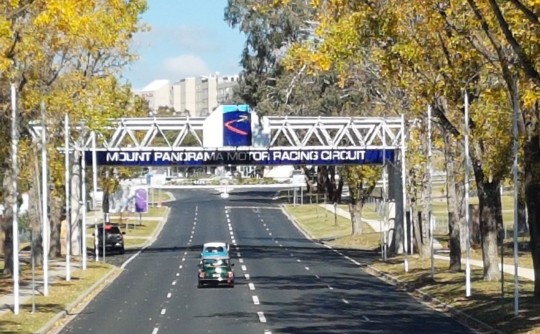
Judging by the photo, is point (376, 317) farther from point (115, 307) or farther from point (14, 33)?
point (14, 33)

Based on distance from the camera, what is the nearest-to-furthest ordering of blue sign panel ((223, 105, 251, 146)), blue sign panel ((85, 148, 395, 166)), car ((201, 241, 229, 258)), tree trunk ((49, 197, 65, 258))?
1. car ((201, 241, 229, 258))
2. blue sign panel ((223, 105, 251, 146))
3. blue sign panel ((85, 148, 395, 166))
4. tree trunk ((49, 197, 65, 258))

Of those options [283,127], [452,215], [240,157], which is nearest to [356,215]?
[240,157]

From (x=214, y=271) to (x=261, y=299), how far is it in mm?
6140

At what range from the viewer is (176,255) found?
67500 millimetres

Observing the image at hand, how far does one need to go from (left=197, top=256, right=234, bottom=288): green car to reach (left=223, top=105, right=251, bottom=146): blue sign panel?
1716cm

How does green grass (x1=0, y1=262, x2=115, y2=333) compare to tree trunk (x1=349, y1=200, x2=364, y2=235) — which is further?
tree trunk (x1=349, y1=200, x2=364, y2=235)

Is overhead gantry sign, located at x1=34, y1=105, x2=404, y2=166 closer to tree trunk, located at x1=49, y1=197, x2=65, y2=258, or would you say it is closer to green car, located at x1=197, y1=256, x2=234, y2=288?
tree trunk, located at x1=49, y1=197, x2=65, y2=258

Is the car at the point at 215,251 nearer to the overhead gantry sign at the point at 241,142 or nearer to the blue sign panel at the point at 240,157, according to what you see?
the overhead gantry sign at the point at 241,142

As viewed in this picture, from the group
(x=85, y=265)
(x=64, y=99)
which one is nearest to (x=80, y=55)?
(x=64, y=99)

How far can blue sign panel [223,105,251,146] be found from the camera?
203 ft

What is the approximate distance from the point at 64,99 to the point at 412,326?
1718 cm

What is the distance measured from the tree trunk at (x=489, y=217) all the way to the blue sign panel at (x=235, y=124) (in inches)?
956

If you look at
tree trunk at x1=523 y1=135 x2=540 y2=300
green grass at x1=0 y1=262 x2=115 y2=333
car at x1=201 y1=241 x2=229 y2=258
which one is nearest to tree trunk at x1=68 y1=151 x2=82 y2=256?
green grass at x1=0 y1=262 x2=115 y2=333

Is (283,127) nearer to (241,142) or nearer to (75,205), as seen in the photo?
(241,142)
